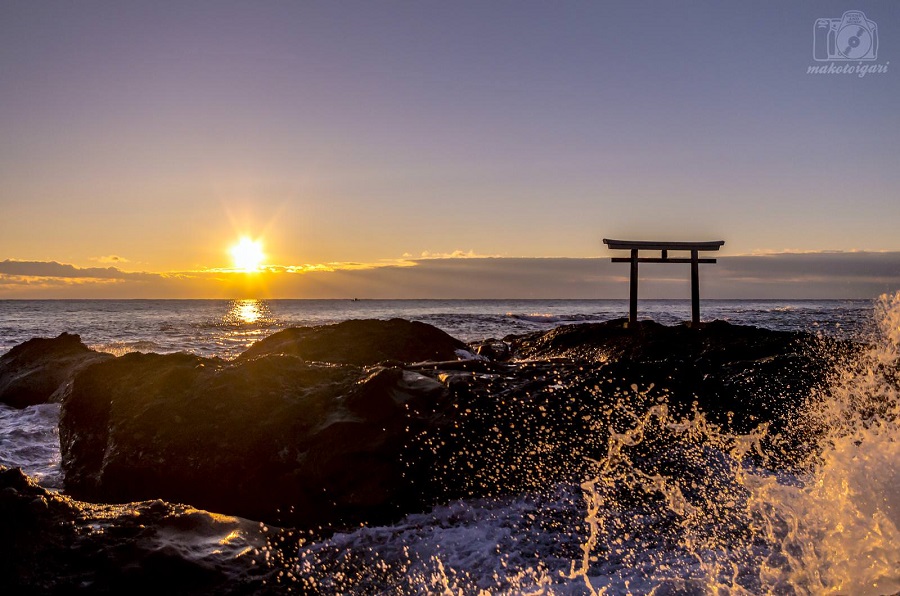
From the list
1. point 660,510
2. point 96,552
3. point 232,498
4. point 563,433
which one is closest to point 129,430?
point 232,498

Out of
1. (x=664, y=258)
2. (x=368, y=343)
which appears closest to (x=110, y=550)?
(x=368, y=343)

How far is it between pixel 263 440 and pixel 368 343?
248 inches

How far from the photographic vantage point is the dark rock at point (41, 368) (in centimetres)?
1027

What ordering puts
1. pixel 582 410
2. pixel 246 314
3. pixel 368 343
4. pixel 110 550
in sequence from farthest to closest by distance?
1. pixel 246 314
2. pixel 368 343
3. pixel 582 410
4. pixel 110 550

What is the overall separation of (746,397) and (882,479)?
2541 millimetres

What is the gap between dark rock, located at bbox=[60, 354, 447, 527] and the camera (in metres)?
4.84

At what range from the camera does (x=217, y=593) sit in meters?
3.05

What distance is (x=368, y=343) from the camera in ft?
37.6

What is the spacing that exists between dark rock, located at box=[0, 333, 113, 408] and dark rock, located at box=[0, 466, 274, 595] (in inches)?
277

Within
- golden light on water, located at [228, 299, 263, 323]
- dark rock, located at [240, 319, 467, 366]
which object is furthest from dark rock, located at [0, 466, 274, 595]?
golden light on water, located at [228, 299, 263, 323]

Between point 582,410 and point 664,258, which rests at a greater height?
point 664,258

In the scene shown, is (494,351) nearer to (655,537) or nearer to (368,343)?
(368,343)

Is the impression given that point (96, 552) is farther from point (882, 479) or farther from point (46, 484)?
point (882, 479)

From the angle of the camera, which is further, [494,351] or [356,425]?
[494,351]
